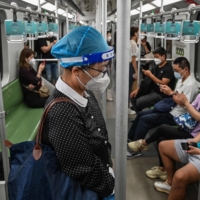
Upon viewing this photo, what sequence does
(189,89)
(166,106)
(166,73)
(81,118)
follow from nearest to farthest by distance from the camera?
1. (81,118)
2. (189,89)
3. (166,106)
4. (166,73)

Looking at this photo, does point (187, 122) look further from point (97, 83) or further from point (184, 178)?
point (97, 83)

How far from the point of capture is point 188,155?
9.30ft

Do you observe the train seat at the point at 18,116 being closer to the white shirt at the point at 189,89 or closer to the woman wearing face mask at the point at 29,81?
the woman wearing face mask at the point at 29,81

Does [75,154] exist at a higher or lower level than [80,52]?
lower

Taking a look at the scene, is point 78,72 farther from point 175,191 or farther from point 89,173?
point 175,191

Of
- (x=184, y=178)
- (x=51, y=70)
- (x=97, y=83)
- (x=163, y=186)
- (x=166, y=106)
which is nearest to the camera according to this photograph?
(x=97, y=83)

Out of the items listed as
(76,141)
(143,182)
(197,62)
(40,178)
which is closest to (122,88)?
(76,141)

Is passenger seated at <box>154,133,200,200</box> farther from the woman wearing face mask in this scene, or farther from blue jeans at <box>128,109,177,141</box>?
the woman wearing face mask

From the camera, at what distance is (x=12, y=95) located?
4.29 metres

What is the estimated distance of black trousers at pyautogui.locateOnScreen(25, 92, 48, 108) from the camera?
473 cm

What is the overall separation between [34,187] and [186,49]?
452 cm

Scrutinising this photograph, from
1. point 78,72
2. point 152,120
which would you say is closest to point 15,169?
point 78,72

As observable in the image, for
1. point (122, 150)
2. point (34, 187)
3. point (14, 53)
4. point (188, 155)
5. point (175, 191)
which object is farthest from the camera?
point (14, 53)

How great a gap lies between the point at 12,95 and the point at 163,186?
2.56 meters
